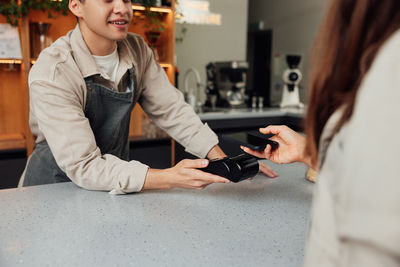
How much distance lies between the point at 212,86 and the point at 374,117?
3593 millimetres

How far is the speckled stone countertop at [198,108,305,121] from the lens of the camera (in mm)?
3304

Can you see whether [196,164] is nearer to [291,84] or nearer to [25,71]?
[25,71]

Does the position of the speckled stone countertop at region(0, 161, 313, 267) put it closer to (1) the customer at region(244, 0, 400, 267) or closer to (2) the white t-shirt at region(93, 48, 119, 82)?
(1) the customer at region(244, 0, 400, 267)

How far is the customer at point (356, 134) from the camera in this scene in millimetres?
305

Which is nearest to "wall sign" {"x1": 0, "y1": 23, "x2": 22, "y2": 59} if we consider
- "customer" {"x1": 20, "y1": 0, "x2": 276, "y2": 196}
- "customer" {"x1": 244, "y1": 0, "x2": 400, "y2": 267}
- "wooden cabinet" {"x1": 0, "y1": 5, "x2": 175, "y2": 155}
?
"wooden cabinet" {"x1": 0, "y1": 5, "x2": 175, "y2": 155}

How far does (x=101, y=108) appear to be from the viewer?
1.45 m

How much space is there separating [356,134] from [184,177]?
790mm

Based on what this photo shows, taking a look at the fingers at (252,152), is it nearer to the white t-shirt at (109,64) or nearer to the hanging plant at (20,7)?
the white t-shirt at (109,64)

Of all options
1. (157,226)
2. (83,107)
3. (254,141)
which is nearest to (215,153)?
(254,141)

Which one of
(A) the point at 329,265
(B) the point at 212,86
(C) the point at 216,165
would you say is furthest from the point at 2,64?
(A) the point at 329,265

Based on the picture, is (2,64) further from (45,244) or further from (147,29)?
(45,244)

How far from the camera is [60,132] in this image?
1.17 m

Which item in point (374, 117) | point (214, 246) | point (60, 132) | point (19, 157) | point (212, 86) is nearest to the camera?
point (374, 117)

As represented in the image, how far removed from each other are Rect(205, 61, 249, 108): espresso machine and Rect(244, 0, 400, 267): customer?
3.32m
